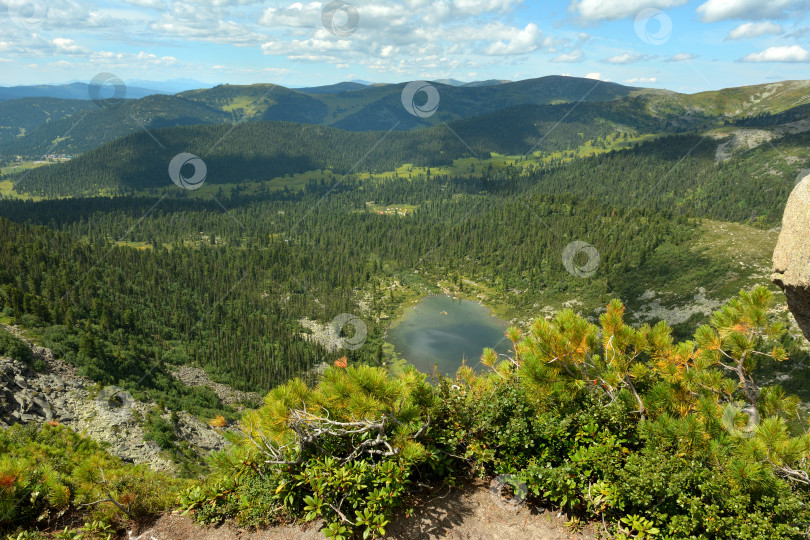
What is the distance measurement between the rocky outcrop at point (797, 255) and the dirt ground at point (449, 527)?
20.6 feet

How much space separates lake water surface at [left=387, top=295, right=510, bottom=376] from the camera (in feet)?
285

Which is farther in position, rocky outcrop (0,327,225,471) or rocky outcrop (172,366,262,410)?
rocky outcrop (172,366,262,410)

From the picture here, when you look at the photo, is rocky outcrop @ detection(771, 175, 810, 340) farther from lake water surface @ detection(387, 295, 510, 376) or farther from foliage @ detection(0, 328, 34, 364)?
foliage @ detection(0, 328, 34, 364)

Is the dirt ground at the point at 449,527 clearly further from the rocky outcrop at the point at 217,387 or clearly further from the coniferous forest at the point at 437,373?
the rocky outcrop at the point at 217,387

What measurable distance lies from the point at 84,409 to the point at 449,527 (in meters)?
61.8

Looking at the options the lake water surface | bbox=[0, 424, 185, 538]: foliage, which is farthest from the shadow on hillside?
the lake water surface

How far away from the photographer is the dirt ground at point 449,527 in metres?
8.52

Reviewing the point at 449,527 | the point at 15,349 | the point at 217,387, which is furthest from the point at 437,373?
the point at 217,387

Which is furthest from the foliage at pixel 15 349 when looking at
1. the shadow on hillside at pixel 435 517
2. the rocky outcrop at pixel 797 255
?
the rocky outcrop at pixel 797 255

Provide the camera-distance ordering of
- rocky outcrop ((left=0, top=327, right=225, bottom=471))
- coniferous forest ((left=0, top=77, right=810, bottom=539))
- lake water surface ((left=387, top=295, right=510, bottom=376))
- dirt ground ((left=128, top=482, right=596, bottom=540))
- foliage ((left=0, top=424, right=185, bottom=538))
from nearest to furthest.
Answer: coniferous forest ((left=0, top=77, right=810, bottom=539)), dirt ground ((left=128, top=482, right=596, bottom=540)), foliage ((left=0, top=424, right=185, bottom=538)), rocky outcrop ((left=0, top=327, right=225, bottom=471)), lake water surface ((left=387, top=295, right=510, bottom=376))

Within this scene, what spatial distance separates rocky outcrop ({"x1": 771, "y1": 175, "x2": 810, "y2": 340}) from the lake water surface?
7229 cm

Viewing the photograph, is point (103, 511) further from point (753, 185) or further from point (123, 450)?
point (753, 185)

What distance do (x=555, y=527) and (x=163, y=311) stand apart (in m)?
119

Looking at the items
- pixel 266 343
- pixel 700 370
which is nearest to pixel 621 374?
pixel 700 370
